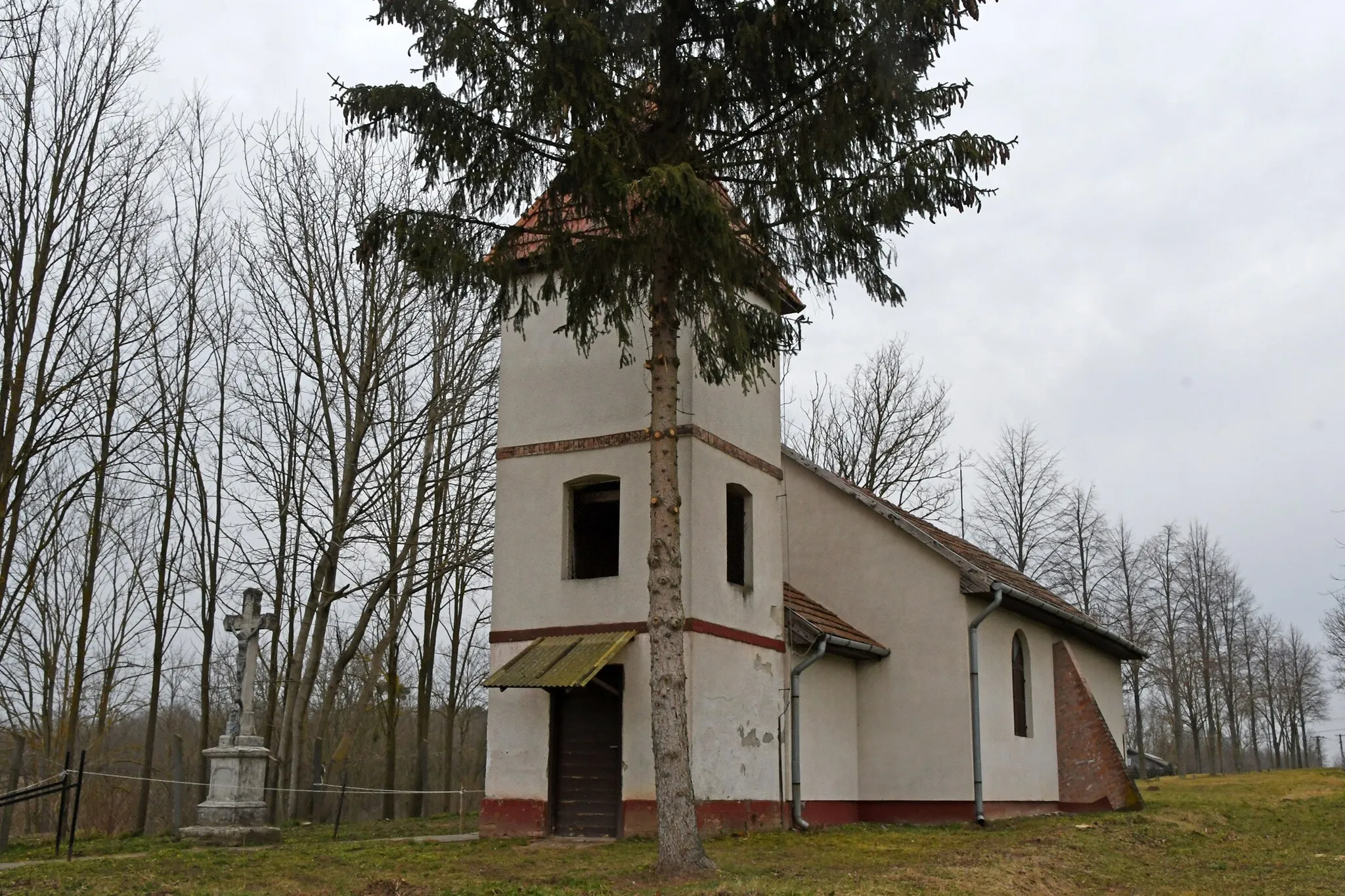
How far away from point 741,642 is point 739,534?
69.3 inches

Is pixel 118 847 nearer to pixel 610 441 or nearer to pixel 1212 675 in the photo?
pixel 610 441

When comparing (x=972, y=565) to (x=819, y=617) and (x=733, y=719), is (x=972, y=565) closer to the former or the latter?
(x=819, y=617)

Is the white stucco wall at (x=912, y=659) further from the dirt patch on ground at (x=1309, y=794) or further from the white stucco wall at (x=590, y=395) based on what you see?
the dirt patch on ground at (x=1309, y=794)

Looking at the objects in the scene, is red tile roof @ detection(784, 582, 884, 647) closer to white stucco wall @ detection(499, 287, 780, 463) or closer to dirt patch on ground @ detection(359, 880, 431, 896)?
white stucco wall @ detection(499, 287, 780, 463)

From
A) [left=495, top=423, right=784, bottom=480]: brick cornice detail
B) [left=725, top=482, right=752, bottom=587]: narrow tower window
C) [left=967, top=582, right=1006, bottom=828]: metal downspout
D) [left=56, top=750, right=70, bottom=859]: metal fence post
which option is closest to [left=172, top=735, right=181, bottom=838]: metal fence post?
[left=56, top=750, right=70, bottom=859]: metal fence post

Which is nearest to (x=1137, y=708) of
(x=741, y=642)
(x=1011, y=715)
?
(x=1011, y=715)

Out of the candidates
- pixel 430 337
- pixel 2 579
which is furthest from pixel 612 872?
pixel 430 337

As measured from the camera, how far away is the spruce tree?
36.8 ft

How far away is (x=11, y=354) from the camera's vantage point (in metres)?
14.6

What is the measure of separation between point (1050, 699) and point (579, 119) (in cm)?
1488

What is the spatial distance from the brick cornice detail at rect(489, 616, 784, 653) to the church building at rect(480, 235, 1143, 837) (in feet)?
0.10

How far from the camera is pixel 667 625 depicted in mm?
11117

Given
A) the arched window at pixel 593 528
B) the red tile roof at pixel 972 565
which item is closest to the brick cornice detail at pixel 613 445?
the arched window at pixel 593 528

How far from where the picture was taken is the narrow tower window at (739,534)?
16.6m
